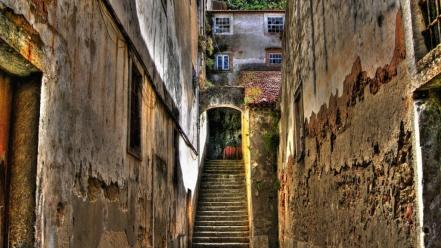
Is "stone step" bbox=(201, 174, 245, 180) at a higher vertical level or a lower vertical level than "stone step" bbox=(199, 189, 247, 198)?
higher

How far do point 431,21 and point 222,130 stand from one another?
2628 cm

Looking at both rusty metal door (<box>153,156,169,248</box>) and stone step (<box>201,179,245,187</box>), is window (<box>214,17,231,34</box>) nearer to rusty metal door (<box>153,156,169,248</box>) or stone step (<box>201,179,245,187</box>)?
stone step (<box>201,179,245,187</box>)

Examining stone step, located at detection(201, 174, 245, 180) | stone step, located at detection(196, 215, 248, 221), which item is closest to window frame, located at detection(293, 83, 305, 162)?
stone step, located at detection(196, 215, 248, 221)

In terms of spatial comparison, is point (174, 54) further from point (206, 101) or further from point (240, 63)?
point (240, 63)

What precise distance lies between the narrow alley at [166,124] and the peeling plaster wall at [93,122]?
2cm

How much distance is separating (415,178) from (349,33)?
2.41m

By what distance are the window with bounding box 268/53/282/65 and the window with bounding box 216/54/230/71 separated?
2627mm

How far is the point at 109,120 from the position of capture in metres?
5.79

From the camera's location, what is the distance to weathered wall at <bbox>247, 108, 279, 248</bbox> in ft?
48.7

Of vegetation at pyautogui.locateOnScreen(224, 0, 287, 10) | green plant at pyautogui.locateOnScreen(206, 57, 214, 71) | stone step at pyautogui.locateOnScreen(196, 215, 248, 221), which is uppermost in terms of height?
vegetation at pyautogui.locateOnScreen(224, 0, 287, 10)

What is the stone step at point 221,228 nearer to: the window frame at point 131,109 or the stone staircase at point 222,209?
Answer: the stone staircase at point 222,209

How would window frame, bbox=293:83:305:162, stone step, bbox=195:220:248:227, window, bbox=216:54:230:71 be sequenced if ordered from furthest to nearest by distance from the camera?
window, bbox=216:54:230:71 < stone step, bbox=195:220:248:227 < window frame, bbox=293:83:305:162

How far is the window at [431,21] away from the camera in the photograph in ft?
10.9

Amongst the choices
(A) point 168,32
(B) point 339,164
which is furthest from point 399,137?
(A) point 168,32
